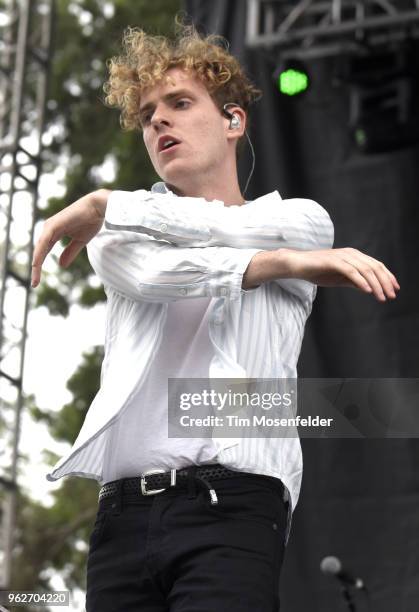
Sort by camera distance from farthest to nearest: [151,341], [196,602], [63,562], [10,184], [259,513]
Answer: [63,562] < [10,184] < [151,341] < [259,513] < [196,602]

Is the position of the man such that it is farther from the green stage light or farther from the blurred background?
the green stage light

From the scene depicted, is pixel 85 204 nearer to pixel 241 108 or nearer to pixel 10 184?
pixel 241 108

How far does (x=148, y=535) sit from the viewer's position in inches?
78.5

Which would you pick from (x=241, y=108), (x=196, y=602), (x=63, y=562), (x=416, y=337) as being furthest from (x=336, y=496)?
(x=63, y=562)

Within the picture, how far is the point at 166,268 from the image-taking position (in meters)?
2.06

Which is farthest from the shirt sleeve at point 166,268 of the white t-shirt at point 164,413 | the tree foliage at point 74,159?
the tree foliage at point 74,159

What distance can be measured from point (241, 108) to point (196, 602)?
1211 mm

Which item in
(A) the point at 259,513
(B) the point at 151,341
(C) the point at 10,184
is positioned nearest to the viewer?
(A) the point at 259,513

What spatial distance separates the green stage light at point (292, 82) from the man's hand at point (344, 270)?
307 cm

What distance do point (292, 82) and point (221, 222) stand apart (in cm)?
297

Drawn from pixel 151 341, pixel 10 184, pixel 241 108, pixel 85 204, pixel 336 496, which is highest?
pixel 10 184

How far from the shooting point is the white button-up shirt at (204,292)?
2051 millimetres

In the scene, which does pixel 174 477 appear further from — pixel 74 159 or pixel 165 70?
pixel 74 159

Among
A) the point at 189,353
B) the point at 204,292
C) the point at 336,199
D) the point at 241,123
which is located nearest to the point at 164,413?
the point at 189,353
